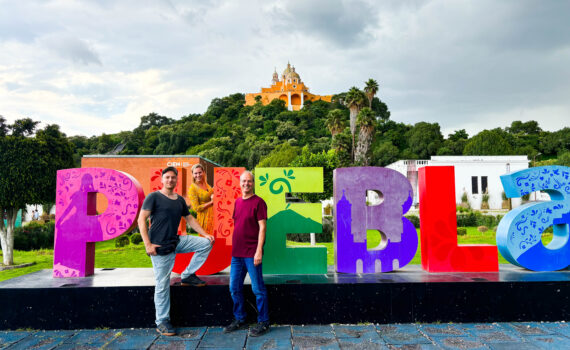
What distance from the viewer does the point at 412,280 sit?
5016 mm

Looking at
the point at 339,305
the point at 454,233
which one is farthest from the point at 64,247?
the point at 454,233

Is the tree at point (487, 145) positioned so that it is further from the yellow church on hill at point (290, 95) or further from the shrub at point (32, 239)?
the yellow church on hill at point (290, 95)

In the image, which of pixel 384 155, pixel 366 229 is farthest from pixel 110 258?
pixel 384 155

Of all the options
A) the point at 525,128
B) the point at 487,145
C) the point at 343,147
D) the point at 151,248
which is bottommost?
the point at 151,248

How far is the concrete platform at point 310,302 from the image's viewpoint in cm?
477

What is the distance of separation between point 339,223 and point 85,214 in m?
4.19

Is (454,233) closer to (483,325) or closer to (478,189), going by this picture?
(483,325)

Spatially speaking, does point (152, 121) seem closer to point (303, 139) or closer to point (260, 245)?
point (303, 139)

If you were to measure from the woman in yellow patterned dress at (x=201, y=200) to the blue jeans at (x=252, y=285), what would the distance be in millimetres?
1472

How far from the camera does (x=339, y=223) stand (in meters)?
5.62

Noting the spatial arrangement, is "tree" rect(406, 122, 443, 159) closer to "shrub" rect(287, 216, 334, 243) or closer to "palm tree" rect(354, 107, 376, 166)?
"palm tree" rect(354, 107, 376, 166)

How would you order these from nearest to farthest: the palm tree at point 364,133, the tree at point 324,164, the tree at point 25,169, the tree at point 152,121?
the tree at point 25,169 → the tree at point 324,164 → the palm tree at point 364,133 → the tree at point 152,121

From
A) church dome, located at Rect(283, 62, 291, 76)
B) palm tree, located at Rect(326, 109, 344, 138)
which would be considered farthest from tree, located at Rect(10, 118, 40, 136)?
church dome, located at Rect(283, 62, 291, 76)

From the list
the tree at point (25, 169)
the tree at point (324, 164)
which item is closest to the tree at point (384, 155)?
the tree at point (324, 164)
